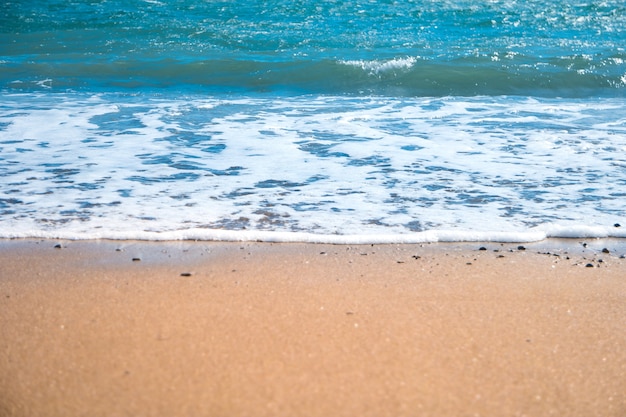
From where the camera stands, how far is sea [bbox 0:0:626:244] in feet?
10.7

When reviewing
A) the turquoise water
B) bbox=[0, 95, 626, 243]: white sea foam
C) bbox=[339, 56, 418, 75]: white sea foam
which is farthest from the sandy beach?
bbox=[339, 56, 418, 75]: white sea foam

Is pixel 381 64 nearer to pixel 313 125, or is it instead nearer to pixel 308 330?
pixel 313 125

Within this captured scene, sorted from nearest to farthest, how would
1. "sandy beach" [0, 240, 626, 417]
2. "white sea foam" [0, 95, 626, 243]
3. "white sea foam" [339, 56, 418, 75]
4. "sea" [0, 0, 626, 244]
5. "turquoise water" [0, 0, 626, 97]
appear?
1. "sandy beach" [0, 240, 626, 417]
2. "white sea foam" [0, 95, 626, 243]
3. "sea" [0, 0, 626, 244]
4. "turquoise water" [0, 0, 626, 97]
5. "white sea foam" [339, 56, 418, 75]

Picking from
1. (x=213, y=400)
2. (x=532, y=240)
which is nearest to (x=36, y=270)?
(x=213, y=400)

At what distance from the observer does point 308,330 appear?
2051mm

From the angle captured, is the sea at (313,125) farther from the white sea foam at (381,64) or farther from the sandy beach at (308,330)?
the sandy beach at (308,330)

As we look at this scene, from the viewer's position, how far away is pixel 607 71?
9844 mm

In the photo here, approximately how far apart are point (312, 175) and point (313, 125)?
1908 millimetres

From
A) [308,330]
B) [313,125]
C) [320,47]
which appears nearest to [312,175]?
[313,125]

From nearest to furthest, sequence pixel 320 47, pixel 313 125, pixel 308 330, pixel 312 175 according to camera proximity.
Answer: pixel 308 330 < pixel 312 175 < pixel 313 125 < pixel 320 47

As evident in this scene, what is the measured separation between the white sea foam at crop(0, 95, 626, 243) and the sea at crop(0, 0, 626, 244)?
16 mm

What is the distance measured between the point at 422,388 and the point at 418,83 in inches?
310

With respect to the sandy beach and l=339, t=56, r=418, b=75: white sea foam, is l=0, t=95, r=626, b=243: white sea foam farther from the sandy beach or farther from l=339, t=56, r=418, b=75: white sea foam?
l=339, t=56, r=418, b=75: white sea foam

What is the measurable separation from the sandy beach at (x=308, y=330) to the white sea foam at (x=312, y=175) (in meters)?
0.24
